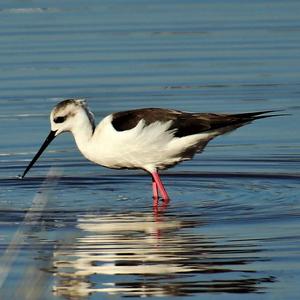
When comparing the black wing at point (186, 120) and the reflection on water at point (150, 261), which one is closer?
the reflection on water at point (150, 261)

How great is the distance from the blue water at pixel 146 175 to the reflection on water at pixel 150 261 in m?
0.02

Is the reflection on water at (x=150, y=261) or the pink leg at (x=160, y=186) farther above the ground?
the reflection on water at (x=150, y=261)

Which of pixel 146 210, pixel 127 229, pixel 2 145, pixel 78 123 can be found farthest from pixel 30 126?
pixel 127 229

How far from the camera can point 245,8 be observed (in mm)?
23625

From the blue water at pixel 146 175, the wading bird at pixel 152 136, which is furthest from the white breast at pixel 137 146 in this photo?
the blue water at pixel 146 175

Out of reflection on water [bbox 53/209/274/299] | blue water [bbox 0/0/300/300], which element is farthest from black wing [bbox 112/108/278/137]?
reflection on water [bbox 53/209/274/299]

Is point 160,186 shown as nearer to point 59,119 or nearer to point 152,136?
point 152,136

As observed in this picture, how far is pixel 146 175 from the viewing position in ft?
50.0

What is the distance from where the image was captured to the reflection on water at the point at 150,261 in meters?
9.78

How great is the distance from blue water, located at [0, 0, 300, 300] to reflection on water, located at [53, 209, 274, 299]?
2cm

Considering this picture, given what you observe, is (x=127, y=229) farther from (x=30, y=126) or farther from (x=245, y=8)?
(x=245, y=8)

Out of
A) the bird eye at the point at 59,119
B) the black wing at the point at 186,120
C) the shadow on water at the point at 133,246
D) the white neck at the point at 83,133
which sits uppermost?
the black wing at the point at 186,120

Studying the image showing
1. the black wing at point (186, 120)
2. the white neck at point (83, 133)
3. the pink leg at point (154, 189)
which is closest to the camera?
the black wing at point (186, 120)

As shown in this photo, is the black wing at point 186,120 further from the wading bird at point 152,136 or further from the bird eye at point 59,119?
the bird eye at point 59,119
